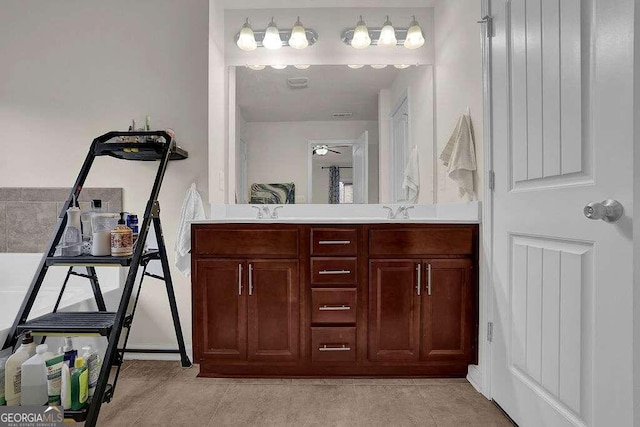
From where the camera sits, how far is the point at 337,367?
214cm

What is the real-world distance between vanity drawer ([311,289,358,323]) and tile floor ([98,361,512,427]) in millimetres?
353

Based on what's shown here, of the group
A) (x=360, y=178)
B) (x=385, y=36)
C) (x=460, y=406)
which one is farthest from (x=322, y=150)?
(x=460, y=406)

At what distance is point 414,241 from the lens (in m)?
2.12

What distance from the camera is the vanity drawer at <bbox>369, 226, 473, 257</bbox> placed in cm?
211

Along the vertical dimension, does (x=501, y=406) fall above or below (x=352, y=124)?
below

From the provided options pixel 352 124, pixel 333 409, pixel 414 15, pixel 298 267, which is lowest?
pixel 333 409

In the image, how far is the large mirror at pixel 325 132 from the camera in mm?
2762

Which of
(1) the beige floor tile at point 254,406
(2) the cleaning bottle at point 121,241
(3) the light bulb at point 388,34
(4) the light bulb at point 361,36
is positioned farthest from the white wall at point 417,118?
(2) the cleaning bottle at point 121,241

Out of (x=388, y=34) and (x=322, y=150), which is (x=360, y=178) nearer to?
(x=322, y=150)

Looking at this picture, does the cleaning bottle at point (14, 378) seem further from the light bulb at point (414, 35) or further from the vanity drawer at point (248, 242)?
the light bulb at point (414, 35)

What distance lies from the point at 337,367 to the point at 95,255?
1.34m

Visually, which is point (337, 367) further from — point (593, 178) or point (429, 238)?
point (593, 178)

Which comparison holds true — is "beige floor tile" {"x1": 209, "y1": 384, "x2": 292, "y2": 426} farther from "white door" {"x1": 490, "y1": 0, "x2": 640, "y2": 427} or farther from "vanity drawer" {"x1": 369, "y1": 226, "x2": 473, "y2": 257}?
"white door" {"x1": 490, "y1": 0, "x2": 640, "y2": 427}

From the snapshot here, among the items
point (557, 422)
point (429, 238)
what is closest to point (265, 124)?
point (429, 238)
